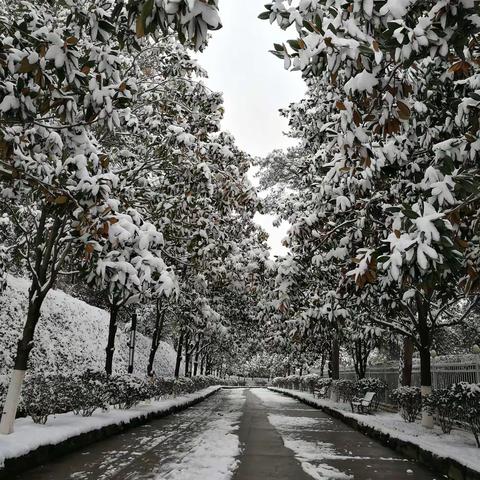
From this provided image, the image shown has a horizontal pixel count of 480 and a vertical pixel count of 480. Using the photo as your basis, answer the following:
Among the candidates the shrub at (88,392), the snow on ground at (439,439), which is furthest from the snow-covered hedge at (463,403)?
the shrub at (88,392)

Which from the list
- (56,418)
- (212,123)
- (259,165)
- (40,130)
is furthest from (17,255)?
(259,165)

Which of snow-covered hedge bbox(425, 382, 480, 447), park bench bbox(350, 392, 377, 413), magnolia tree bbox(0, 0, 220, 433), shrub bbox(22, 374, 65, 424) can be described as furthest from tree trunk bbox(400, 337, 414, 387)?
magnolia tree bbox(0, 0, 220, 433)

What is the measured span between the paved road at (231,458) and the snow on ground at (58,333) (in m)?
7.71

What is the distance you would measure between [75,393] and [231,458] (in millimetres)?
4001

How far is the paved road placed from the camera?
7.30m

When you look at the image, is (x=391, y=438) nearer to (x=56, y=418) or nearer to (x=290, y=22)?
(x=56, y=418)

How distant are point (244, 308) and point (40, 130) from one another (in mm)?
20308

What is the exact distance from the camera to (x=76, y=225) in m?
6.14

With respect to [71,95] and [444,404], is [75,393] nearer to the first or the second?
[71,95]

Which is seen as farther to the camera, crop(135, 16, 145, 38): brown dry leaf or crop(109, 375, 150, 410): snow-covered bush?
crop(109, 375, 150, 410): snow-covered bush

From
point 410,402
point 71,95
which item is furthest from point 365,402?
point 71,95

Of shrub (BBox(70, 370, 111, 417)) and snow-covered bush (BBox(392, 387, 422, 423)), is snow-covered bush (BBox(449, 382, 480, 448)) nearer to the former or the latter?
snow-covered bush (BBox(392, 387, 422, 423))

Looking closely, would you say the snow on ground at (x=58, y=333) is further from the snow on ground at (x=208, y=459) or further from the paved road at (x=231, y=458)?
the snow on ground at (x=208, y=459)

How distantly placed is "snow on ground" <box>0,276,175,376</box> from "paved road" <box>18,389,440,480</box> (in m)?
7.71
